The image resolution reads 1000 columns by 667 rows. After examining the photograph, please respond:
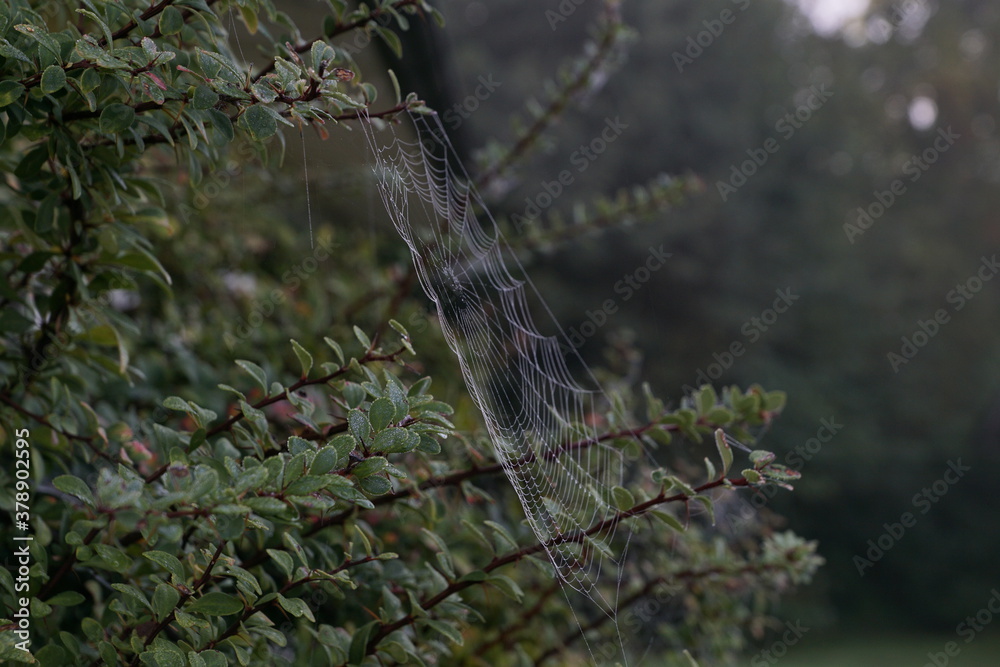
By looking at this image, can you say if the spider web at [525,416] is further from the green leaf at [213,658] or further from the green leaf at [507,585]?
the green leaf at [213,658]

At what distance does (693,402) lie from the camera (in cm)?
147

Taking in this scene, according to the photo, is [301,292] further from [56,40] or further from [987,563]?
[987,563]

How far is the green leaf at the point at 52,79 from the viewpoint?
89cm

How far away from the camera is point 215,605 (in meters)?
0.89

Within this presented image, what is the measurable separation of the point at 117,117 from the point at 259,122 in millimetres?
191

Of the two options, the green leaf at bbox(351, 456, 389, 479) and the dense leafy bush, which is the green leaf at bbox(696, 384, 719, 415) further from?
the green leaf at bbox(351, 456, 389, 479)

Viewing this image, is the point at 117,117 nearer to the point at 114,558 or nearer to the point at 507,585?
the point at 114,558

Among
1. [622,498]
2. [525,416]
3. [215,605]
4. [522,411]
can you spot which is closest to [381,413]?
[215,605]

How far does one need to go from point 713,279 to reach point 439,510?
10.8 meters

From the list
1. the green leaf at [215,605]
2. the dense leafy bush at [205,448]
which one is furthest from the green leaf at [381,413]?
the green leaf at [215,605]

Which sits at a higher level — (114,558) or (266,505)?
(266,505)

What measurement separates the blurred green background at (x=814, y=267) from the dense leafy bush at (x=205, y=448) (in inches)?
330

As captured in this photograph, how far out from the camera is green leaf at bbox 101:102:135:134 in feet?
3.13

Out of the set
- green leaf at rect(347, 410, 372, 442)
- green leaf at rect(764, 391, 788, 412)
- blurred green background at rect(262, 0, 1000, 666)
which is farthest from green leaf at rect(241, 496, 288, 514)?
blurred green background at rect(262, 0, 1000, 666)
